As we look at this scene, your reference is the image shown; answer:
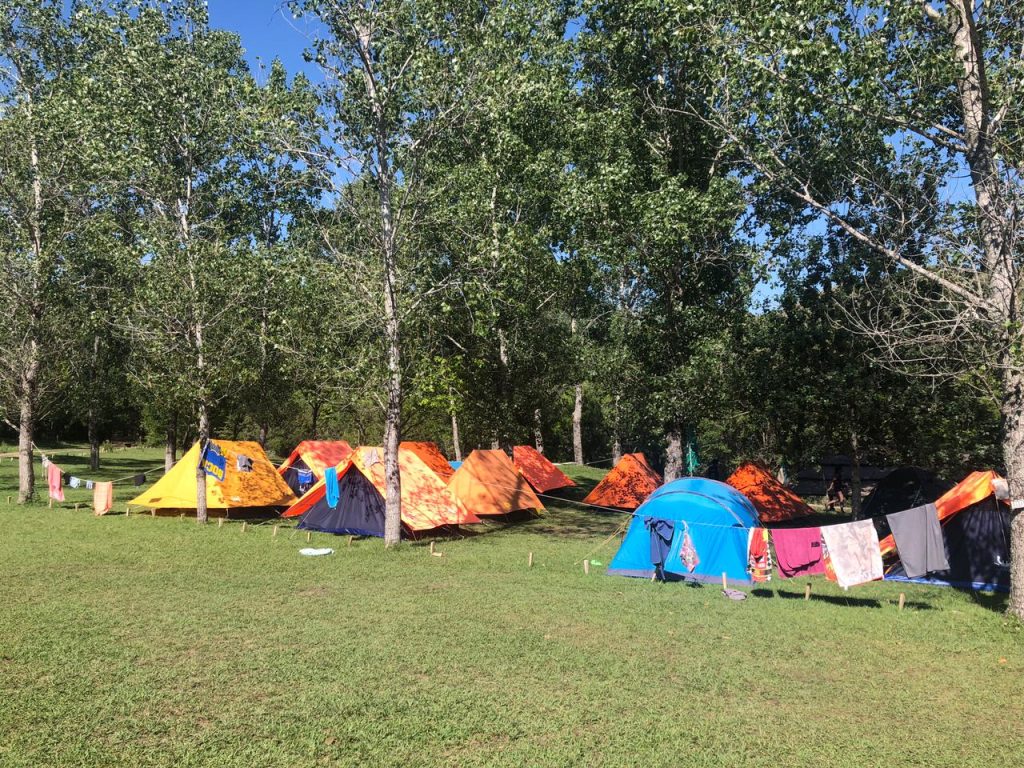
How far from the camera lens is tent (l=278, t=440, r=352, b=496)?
2456cm

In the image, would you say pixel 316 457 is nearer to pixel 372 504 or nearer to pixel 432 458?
pixel 432 458

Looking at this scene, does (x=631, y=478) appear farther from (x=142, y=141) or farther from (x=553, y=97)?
(x=142, y=141)

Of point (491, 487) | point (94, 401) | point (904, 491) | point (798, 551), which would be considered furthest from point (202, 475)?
point (904, 491)

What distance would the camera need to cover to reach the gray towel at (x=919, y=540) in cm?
1177

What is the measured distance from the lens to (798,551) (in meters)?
12.4

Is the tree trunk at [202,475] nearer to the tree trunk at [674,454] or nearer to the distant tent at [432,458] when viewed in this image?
the distant tent at [432,458]

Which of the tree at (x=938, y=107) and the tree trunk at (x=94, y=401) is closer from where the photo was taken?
the tree at (x=938, y=107)

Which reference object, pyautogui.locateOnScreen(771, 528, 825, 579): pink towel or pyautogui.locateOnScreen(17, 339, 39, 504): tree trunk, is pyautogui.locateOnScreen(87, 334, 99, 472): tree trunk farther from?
pyautogui.locateOnScreen(771, 528, 825, 579): pink towel

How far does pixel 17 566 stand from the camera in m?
12.6

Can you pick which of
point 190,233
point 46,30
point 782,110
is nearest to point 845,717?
point 782,110

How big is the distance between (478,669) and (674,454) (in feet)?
45.2

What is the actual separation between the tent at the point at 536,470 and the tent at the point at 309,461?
6708 mm

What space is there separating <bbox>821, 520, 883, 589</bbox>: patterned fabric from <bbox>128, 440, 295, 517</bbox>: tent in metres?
15.8

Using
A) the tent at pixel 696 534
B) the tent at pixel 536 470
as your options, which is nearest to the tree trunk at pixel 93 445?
the tent at pixel 536 470
